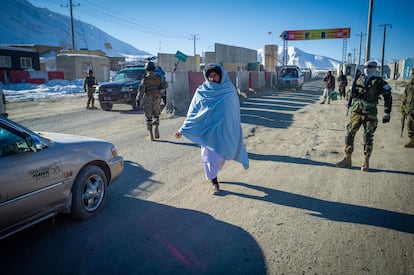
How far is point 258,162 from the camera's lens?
6.32 metres

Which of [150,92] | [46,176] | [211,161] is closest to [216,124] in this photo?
[211,161]

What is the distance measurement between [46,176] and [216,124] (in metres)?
2.40

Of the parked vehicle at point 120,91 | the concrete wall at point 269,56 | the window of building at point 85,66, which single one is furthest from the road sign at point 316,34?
the parked vehicle at point 120,91

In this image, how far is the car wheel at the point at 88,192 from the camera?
3584mm

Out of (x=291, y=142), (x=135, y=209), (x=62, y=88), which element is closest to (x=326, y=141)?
(x=291, y=142)

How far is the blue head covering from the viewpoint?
4.54 meters

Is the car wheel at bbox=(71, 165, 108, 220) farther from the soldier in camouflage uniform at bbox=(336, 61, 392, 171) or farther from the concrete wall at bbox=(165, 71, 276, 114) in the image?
the concrete wall at bbox=(165, 71, 276, 114)

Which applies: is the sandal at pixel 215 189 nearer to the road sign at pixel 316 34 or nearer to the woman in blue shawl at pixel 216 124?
the woman in blue shawl at pixel 216 124

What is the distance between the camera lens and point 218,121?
14.9 ft

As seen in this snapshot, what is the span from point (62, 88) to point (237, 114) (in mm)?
24987

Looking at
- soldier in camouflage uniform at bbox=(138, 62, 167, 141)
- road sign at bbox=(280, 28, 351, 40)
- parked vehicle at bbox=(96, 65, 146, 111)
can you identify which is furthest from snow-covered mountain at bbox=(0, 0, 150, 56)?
soldier in camouflage uniform at bbox=(138, 62, 167, 141)

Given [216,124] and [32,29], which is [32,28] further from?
[216,124]

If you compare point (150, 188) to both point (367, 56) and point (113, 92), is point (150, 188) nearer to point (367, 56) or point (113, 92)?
point (113, 92)

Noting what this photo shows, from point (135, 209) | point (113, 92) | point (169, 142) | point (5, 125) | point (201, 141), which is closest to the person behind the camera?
point (5, 125)
